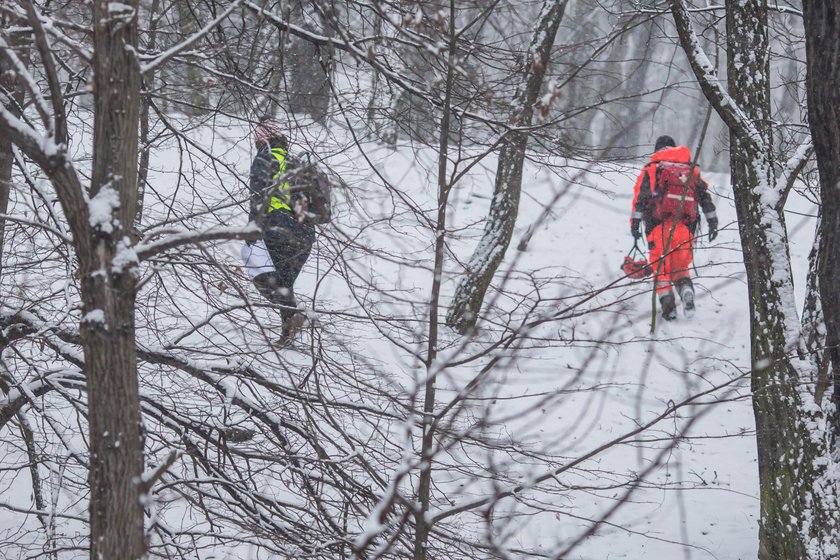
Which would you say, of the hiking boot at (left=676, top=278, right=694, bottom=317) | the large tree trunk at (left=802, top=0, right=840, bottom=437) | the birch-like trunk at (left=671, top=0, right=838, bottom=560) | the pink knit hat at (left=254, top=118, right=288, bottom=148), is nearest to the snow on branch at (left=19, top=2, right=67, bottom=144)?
the pink knit hat at (left=254, top=118, right=288, bottom=148)

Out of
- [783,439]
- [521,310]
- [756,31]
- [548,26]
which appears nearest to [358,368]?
[521,310]

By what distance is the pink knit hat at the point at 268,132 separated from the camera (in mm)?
4324

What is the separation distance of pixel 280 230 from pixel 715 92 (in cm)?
299

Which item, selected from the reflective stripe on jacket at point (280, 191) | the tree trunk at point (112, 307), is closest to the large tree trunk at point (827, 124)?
the reflective stripe on jacket at point (280, 191)

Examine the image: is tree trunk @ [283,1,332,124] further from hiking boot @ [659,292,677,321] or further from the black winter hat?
hiking boot @ [659,292,677,321]

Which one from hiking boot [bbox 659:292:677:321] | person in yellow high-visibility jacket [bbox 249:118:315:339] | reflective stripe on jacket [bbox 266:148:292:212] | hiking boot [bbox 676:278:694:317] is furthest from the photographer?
hiking boot [bbox 676:278:694:317]

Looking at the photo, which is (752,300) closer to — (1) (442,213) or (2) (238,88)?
(1) (442,213)

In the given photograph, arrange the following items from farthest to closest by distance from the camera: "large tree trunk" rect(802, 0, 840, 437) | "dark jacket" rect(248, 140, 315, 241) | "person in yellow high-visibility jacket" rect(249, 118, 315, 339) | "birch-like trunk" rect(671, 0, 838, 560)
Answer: "birch-like trunk" rect(671, 0, 838, 560) < "large tree trunk" rect(802, 0, 840, 437) < "dark jacket" rect(248, 140, 315, 241) < "person in yellow high-visibility jacket" rect(249, 118, 315, 339)

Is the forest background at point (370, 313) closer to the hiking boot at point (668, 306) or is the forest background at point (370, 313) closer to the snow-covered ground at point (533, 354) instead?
the snow-covered ground at point (533, 354)

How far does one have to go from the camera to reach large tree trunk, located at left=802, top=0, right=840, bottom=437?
3588 mm

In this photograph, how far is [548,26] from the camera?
7.28m

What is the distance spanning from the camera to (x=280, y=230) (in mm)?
2672

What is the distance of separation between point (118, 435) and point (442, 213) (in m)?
1.20

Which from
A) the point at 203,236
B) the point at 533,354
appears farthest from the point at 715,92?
the point at 203,236
